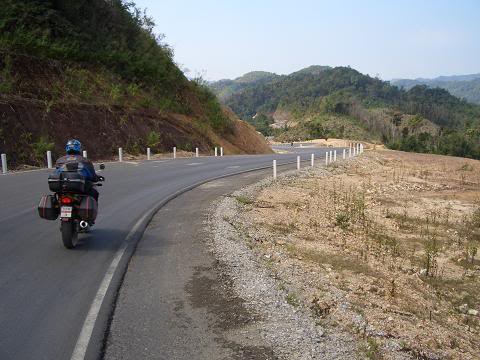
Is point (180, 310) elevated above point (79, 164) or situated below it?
below

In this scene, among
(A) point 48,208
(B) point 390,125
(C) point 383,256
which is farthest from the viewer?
(B) point 390,125

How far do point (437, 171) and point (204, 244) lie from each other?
2889cm

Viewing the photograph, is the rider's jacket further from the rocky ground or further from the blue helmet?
the rocky ground

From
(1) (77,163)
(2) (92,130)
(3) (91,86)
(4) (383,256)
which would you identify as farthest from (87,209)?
(3) (91,86)

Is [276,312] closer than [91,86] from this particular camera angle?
Yes

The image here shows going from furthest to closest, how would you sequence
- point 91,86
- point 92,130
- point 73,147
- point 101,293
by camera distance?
point 91,86 < point 92,130 < point 73,147 < point 101,293

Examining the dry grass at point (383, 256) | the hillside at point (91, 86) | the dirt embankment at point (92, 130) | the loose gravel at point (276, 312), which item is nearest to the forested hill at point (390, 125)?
the hillside at point (91, 86)

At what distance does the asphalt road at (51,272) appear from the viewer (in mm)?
5047

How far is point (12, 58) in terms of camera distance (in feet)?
94.0

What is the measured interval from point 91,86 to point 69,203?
89.8ft

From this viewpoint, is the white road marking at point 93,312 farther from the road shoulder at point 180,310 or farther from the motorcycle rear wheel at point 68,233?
the motorcycle rear wheel at point 68,233

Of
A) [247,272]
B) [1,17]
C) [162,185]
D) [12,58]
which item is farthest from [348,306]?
[1,17]

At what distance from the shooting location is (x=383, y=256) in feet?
35.6

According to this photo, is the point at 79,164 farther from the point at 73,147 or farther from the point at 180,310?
the point at 180,310
